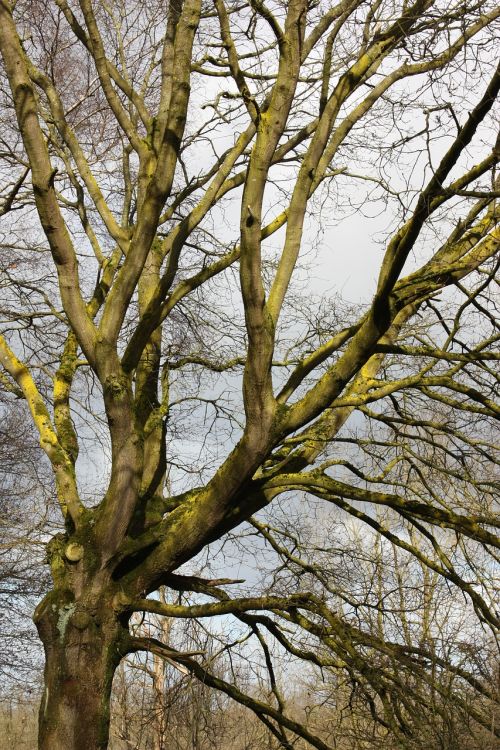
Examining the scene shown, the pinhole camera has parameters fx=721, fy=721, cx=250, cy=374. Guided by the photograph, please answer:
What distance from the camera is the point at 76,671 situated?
4586 mm

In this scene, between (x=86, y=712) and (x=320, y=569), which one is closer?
(x=86, y=712)

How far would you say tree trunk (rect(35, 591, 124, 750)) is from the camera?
175 inches

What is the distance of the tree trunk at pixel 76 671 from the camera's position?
446 cm

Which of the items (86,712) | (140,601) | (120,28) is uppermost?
(120,28)

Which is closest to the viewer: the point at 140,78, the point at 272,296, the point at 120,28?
the point at 272,296

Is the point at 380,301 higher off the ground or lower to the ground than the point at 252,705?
higher

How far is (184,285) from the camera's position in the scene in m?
5.89

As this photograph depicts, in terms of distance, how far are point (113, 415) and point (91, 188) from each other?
2.02 m

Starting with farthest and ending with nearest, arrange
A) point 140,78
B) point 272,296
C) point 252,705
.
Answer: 1. point 140,78
2. point 252,705
3. point 272,296

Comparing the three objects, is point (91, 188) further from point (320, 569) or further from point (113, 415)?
point (320, 569)

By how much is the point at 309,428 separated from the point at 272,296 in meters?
1.64

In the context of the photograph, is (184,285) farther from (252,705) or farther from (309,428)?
(252,705)

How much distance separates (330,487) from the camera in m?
4.80

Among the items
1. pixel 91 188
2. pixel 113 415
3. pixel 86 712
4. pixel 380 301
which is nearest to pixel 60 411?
pixel 113 415
